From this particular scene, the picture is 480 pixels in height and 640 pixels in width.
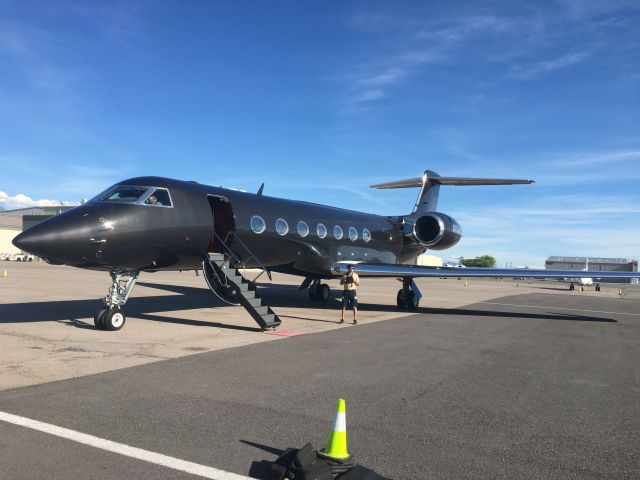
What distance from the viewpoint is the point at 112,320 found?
34.4ft

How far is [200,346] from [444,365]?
446cm

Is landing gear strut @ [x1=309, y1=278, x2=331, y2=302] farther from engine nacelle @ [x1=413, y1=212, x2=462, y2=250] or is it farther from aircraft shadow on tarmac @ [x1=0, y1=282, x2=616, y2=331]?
engine nacelle @ [x1=413, y1=212, x2=462, y2=250]

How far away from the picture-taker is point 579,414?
5641 millimetres

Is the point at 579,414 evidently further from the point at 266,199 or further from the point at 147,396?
the point at 266,199

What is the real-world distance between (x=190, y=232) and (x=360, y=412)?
25.1ft

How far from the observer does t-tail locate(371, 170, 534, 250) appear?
20938 millimetres

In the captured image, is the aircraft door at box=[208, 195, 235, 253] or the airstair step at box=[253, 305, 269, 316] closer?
the airstair step at box=[253, 305, 269, 316]

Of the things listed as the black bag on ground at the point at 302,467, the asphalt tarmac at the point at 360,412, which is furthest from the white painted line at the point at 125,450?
the black bag on ground at the point at 302,467

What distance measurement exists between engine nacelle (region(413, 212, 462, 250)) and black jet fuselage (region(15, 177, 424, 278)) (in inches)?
160

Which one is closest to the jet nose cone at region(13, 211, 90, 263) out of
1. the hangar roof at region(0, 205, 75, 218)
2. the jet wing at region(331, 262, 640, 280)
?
the jet wing at region(331, 262, 640, 280)

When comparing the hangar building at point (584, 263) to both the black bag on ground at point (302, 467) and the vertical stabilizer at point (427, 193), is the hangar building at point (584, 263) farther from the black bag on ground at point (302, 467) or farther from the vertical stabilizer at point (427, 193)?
the black bag on ground at point (302, 467)

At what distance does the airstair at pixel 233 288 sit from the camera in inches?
450

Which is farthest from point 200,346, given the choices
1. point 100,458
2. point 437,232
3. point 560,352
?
point 437,232

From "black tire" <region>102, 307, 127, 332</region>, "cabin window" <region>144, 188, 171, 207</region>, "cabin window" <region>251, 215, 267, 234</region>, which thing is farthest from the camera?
"cabin window" <region>251, 215, 267, 234</region>
